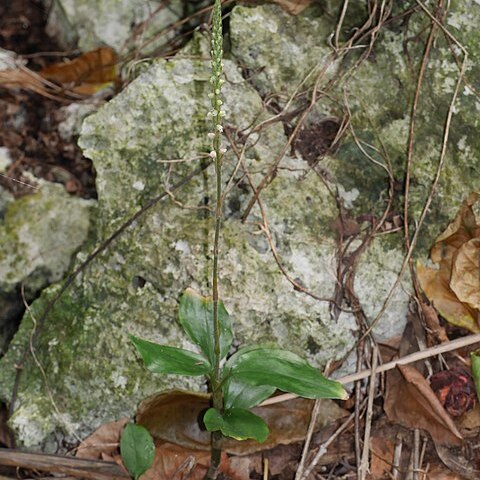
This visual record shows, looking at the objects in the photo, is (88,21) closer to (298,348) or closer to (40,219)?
(40,219)

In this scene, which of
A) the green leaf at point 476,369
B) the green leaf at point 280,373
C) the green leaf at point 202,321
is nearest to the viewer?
the green leaf at point 280,373

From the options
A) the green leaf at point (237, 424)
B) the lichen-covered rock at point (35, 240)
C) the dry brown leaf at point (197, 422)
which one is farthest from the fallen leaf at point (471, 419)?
the lichen-covered rock at point (35, 240)

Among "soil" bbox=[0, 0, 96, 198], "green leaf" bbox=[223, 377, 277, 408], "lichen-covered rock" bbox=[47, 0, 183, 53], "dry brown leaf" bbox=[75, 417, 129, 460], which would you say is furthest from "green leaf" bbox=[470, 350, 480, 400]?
"lichen-covered rock" bbox=[47, 0, 183, 53]

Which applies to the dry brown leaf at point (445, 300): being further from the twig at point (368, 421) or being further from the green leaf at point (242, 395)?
the green leaf at point (242, 395)

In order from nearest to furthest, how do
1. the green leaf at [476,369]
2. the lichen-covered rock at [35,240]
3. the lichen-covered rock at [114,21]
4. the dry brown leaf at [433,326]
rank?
the green leaf at [476,369] < the dry brown leaf at [433,326] < the lichen-covered rock at [35,240] < the lichen-covered rock at [114,21]

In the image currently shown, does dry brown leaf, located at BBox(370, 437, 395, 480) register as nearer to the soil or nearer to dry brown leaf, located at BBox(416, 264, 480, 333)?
dry brown leaf, located at BBox(416, 264, 480, 333)

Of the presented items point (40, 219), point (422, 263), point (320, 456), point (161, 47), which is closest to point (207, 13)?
point (161, 47)
